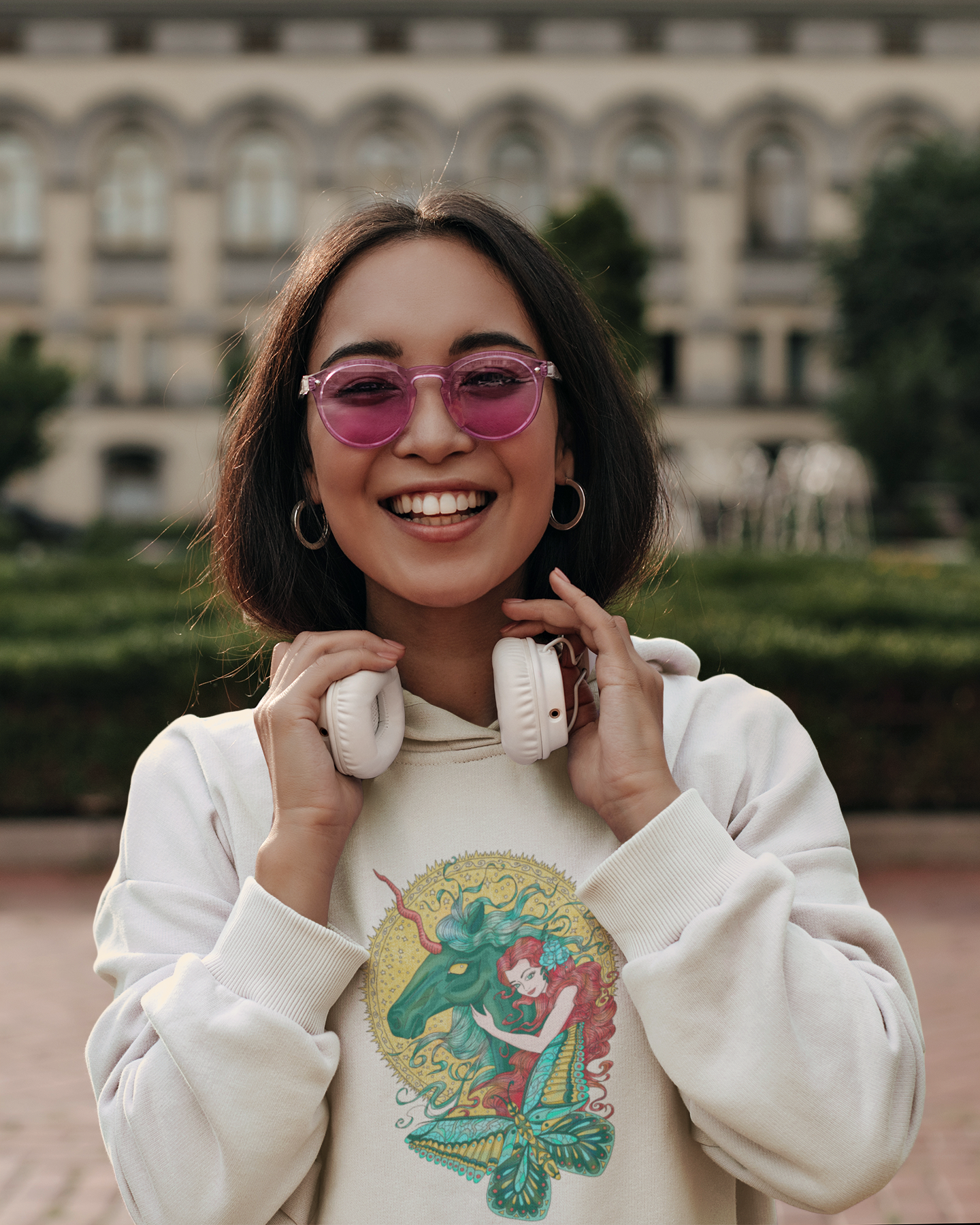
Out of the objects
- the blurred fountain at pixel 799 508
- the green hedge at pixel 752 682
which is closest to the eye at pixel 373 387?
the green hedge at pixel 752 682

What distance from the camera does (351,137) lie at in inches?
1296

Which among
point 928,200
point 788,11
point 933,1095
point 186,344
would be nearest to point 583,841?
point 933,1095

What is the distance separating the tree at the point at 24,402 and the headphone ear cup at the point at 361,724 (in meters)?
21.4

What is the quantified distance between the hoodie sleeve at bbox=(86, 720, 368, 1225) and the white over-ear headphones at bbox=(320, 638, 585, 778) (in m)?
0.17

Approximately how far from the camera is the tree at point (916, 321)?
26125 mm

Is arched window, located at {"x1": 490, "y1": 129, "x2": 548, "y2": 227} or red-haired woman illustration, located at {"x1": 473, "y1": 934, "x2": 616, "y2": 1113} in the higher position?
arched window, located at {"x1": 490, "y1": 129, "x2": 548, "y2": 227}

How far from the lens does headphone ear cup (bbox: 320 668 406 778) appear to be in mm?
1381

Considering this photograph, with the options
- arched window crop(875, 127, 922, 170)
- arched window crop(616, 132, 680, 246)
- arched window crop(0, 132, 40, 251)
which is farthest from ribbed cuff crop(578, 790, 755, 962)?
arched window crop(0, 132, 40, 251)

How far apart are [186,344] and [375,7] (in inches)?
374

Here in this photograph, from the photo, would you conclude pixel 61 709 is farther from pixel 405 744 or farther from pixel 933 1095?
pixel 405 744

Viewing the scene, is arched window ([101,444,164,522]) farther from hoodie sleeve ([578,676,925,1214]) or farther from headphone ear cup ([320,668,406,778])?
hoodie sleeve ([578,676,925,1214])

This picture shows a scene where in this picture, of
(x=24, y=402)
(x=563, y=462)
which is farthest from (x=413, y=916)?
(x=24, y=402)

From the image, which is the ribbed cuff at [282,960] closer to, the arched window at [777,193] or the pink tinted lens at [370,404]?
the pink tinted lens at [370,404]

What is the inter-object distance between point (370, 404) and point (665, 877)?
590 millimetres
